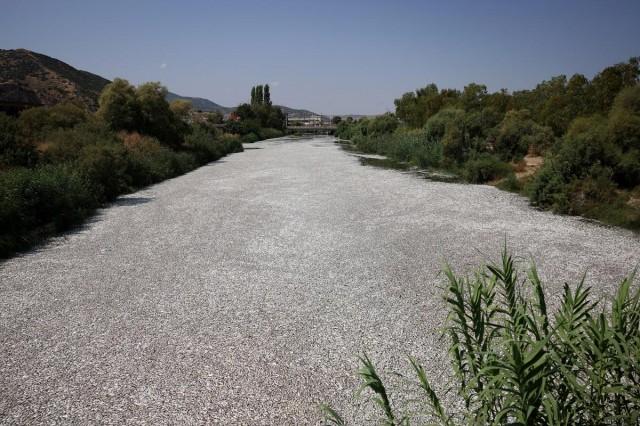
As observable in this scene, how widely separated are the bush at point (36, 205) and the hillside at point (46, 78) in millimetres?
30356

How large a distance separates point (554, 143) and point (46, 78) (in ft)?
158

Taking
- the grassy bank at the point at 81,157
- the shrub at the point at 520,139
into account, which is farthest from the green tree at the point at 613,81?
the grassy bank at the point at 81,157

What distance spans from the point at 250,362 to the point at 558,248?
6163 millimetres

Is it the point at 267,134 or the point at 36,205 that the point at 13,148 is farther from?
the point at 267,134

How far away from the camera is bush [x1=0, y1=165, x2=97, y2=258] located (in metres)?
7.81

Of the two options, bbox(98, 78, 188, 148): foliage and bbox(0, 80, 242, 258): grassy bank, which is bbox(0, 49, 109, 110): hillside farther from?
bbox(0, 80, 242, 258): grassy bank

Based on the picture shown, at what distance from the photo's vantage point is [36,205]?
354 inches

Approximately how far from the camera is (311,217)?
1046 centimetres

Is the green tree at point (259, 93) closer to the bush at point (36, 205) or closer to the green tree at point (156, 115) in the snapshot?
the green tree at point (156, 115)

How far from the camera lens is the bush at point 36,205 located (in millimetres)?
7808

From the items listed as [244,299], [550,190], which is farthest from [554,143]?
[244,299]

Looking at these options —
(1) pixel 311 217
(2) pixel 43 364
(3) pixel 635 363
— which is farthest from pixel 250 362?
(1) pixel 311 217

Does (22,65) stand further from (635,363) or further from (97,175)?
(635,363)

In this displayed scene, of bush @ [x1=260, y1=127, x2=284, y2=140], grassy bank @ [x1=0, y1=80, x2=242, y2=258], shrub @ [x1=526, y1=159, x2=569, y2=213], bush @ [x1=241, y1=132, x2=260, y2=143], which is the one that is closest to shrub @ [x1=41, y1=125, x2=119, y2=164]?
grassy bank @ [x1=0, y1=80, x2=242, y2=258]
